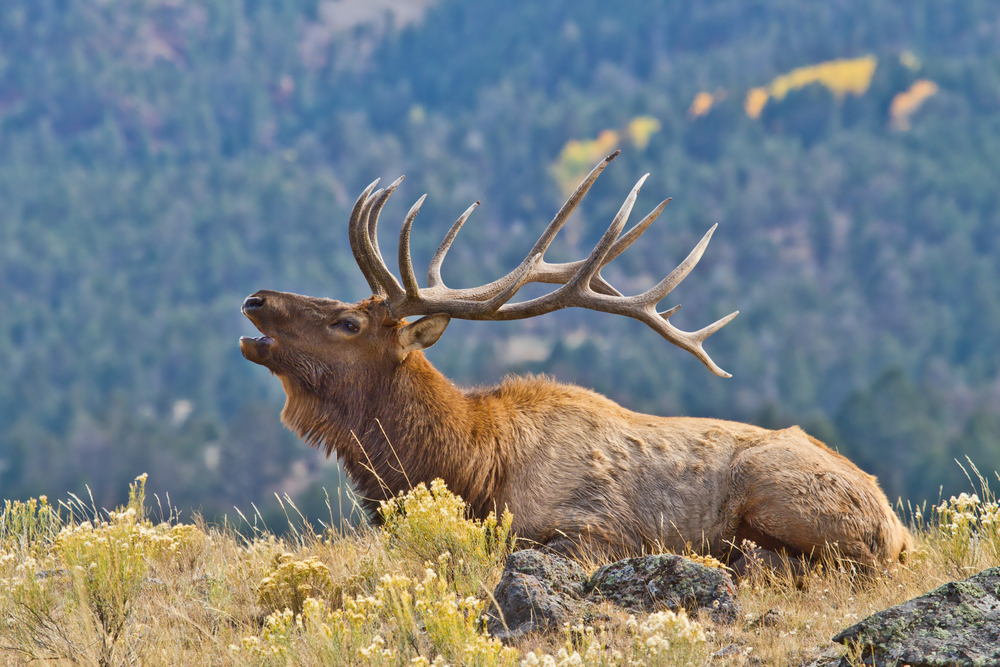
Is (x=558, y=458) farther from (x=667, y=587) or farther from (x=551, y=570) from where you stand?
(x=667, y=587)

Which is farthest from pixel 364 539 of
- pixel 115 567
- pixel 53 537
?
pixel 115 567

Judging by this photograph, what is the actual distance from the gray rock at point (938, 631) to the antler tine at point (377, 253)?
12.3ft

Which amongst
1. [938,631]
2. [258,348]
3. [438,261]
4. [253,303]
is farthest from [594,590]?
[438,261]

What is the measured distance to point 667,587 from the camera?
4.94 m

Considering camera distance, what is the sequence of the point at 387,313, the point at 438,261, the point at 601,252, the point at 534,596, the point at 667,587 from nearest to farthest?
1. the point at 534,596
2. the point at 667,587
3. the point at 601,252
4. the point at 387,313
5. the point at 438,261

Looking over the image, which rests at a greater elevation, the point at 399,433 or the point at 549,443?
the point at 399,433

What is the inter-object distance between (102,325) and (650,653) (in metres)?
192

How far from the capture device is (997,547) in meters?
5.53

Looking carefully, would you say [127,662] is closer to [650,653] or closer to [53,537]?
[53,537]

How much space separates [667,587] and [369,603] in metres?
1.47

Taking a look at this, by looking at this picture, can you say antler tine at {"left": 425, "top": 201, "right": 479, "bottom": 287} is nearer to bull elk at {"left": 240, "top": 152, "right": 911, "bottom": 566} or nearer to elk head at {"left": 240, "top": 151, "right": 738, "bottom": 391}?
bull elk at {"left": 240, "top": 152, "right": 911, "bottom": 566}

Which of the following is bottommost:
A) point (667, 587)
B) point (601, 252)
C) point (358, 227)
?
point (667, 587)

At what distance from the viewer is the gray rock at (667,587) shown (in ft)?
15.9

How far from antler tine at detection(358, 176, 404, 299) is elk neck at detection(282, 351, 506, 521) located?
0.52 meters
